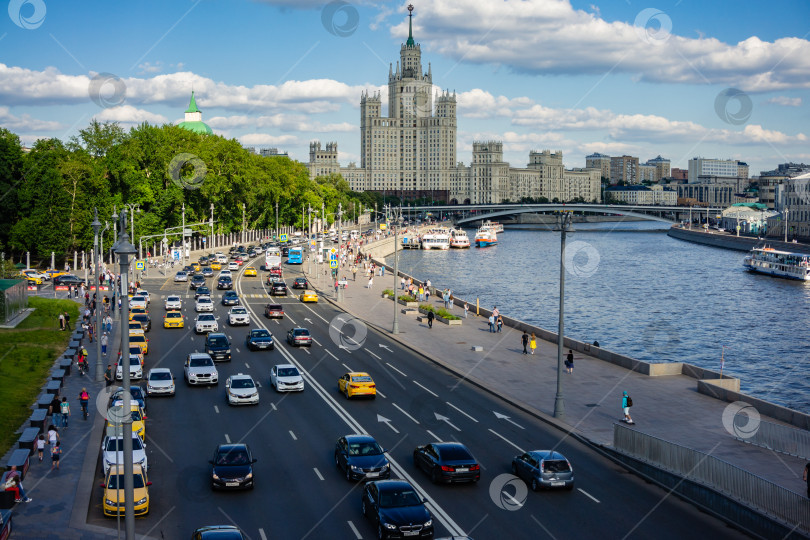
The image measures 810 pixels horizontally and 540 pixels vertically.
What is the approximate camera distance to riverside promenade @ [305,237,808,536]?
24.8 metres

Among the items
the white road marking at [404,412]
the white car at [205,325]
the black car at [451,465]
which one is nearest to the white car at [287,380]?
the white road marking at [404,412]

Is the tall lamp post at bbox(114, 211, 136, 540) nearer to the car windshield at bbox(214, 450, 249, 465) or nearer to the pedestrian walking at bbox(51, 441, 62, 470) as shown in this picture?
the car windshield at bbox(214, 450, 249, 465)

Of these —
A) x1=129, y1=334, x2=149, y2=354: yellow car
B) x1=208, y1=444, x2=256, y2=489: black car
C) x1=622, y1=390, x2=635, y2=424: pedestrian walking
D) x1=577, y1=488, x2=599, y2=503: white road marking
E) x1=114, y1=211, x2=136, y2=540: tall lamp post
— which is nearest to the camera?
x1=114, y1=211, x2=136, y2=540: tall lamp post

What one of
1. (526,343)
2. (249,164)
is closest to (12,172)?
(249,164)

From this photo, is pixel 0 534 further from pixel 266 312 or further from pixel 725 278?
pixel 725 278

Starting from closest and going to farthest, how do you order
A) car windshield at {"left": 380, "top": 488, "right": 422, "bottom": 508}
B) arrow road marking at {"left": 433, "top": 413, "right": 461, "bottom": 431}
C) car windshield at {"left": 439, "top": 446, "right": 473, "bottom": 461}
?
1. car windshield at {"left": 380, "top": 488, "right": 422, "bottom": 508}
2. car windshield at {"left": 439, "top": 446, "right": 473, "bottom": 461}
3. arrow road marking at {"left": 433, "top": 413, "right": 461, "bottom": 431}

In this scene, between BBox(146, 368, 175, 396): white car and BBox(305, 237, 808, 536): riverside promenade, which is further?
BBox(146, 368, 175, 396): white car

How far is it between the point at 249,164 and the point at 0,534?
381ft

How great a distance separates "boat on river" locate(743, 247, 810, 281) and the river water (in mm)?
1315

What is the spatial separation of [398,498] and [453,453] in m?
3.61

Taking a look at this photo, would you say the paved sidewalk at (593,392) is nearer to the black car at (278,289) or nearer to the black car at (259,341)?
the black car at (259,341)

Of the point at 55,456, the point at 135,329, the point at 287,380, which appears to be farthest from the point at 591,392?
the point at 135,329

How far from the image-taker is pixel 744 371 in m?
50.9

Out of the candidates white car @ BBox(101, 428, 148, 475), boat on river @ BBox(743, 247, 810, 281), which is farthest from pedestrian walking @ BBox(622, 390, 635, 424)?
boat on river @ BBox(743, 247, 810, 281)
